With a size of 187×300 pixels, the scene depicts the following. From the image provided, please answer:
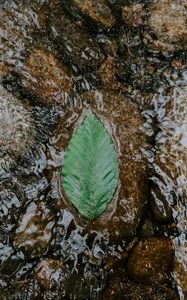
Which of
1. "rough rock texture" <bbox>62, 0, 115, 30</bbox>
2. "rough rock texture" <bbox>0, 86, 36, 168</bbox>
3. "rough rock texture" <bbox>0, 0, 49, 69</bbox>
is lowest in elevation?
"rough rock texture" <bbox>0, 86, 36, 168</bbox>

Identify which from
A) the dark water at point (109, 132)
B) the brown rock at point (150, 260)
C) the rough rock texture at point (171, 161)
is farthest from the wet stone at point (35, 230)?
the rough rock texture at point (171, 161)

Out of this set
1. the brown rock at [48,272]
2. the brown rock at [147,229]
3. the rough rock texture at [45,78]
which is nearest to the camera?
the brown rock at [48,272]

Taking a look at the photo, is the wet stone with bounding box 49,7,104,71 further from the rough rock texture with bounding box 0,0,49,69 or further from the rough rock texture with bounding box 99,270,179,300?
the rough rock texture with bounding box 99,270,179,300

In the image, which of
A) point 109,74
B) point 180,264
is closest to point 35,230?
point 180,264

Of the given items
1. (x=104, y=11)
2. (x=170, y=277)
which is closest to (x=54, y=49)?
(x=104, y=11)

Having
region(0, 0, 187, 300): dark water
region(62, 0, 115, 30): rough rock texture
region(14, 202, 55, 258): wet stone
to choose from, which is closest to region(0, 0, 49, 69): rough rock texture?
region(0, 0, 187, 300): dark water

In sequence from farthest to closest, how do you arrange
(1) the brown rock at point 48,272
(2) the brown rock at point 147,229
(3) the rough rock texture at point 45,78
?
(3) the rough rock texture at point 45,78 → (2) the brown rock at point 147,229 → (1) the brown rock at point 48,272

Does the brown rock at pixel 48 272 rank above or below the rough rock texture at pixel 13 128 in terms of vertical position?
below

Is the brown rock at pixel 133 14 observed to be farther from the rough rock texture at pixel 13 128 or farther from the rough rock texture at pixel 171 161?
the rough rock texture at pixel 13 128
